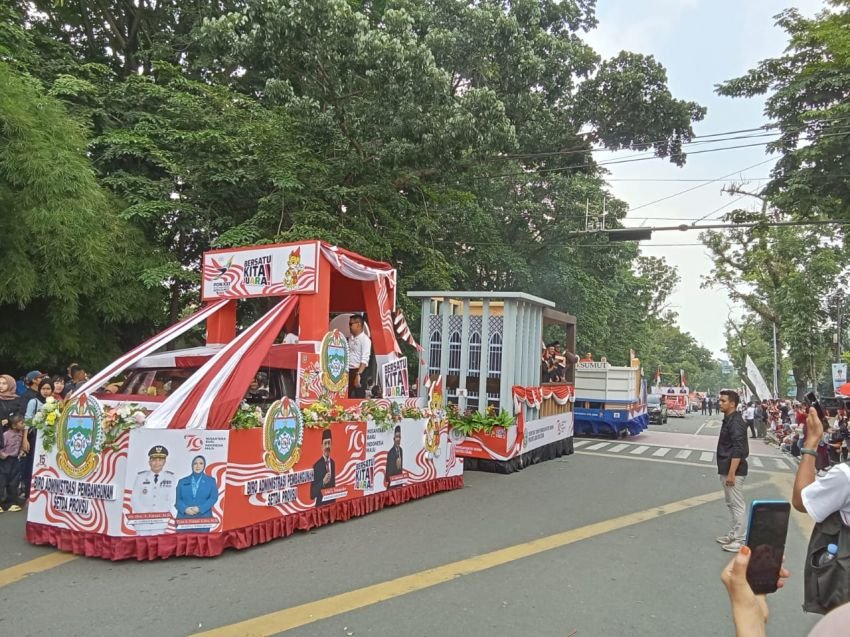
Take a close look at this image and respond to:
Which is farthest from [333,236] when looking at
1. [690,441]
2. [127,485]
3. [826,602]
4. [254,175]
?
[690,441]

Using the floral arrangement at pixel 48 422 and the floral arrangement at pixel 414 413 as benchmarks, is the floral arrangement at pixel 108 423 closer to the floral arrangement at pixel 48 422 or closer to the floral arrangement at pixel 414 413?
the floral arrangement at pixel 48 422

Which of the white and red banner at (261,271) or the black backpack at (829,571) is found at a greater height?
the white and red banner at (261,271)

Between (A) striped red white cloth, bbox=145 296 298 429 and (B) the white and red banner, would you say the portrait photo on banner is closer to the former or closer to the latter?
(A) striped red white cloth, bbox=145 296 298 429

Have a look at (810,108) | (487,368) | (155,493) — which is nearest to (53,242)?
(155,493)

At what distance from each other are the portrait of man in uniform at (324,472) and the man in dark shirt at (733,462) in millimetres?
4449

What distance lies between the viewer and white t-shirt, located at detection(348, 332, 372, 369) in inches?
346

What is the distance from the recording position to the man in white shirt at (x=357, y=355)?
8.81 m

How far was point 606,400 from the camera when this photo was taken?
68.3 ft

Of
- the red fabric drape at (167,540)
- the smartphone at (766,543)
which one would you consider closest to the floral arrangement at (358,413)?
the red fabric drape at (167,540)

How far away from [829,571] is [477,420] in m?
8.79

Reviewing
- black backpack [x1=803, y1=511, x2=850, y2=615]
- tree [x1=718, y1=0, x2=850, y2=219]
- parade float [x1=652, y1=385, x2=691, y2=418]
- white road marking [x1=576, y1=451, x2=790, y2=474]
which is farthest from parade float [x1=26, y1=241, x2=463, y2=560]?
parade float [x1=652, y1=385, x2=691, y2=418]

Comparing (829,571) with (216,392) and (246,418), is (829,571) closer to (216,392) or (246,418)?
(246,418)

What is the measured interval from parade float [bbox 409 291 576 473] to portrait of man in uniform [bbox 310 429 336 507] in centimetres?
413

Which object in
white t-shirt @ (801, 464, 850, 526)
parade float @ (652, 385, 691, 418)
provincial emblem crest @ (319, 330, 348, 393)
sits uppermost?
provincial emblem crest @ (319, 330, 348, 393)
